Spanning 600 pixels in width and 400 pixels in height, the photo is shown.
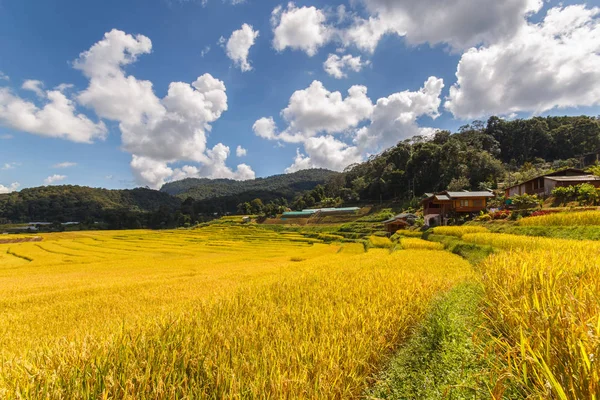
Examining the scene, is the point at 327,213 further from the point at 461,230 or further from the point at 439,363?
the point at 439,363

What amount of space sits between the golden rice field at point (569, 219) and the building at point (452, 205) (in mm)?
15238

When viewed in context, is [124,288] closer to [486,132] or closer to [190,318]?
[190,318]

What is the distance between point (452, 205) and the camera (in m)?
35.0

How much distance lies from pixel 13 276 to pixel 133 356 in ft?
73.6

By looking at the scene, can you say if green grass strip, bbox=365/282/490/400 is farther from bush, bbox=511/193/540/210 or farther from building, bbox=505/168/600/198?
building, bbox=505/168/600/198

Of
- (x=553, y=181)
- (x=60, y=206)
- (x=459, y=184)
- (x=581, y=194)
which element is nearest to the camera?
(x=581, y=194)

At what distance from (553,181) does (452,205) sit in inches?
401

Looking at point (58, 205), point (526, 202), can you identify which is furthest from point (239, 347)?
point (58, 205)

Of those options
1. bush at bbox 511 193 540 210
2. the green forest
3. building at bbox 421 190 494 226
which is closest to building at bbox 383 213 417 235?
building at bbox 421 190 494 226

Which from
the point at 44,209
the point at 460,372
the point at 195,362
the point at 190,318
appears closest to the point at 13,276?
the point at 190,318

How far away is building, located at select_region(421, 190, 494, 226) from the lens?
110ft

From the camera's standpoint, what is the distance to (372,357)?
3627 mm

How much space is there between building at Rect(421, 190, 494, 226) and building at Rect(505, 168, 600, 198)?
471cm

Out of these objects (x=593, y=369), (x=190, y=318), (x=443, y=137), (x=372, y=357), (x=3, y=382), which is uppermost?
(x=443, y=137)
